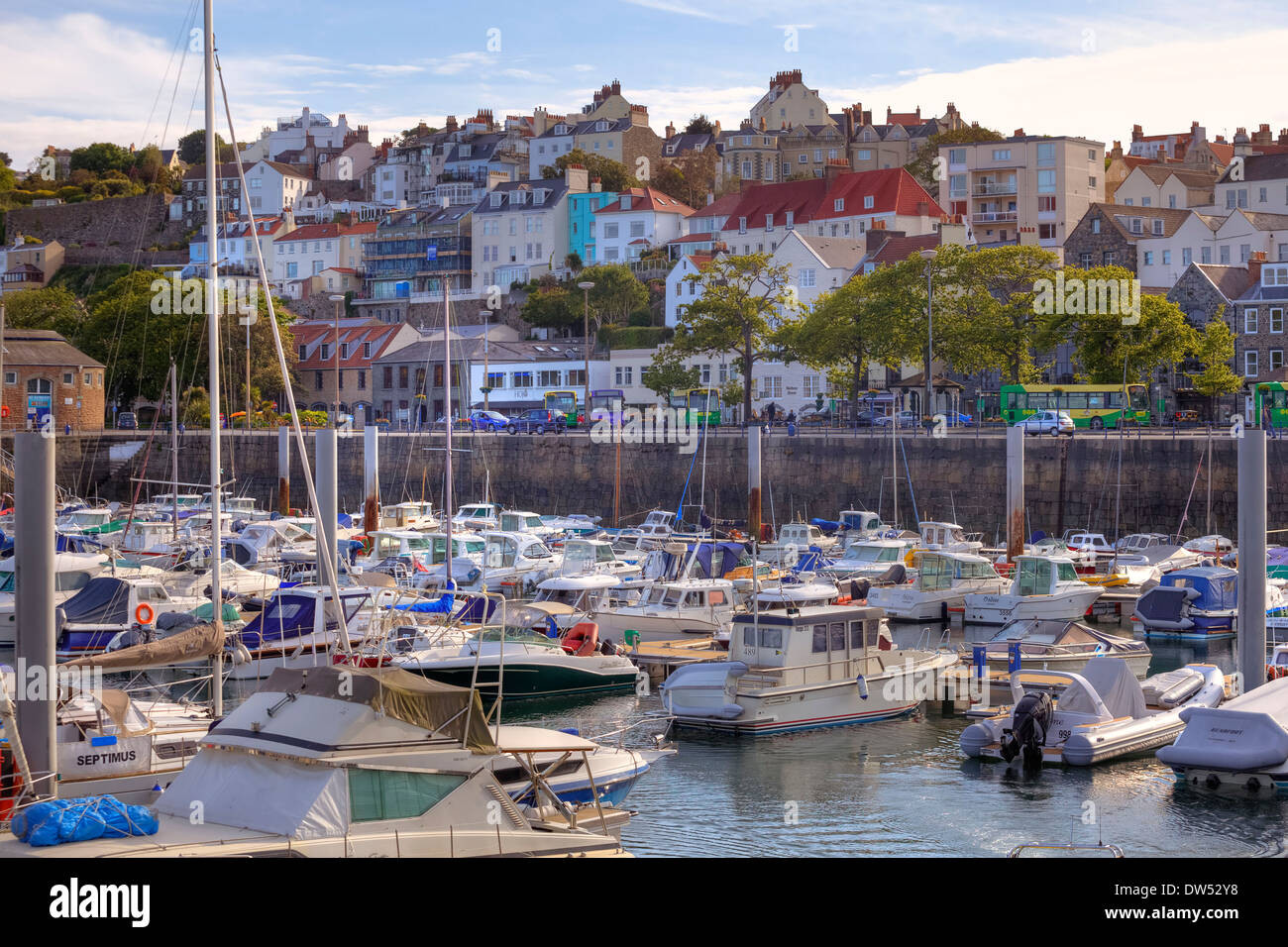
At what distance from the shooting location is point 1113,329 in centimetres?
5531

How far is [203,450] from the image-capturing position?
2457 inches

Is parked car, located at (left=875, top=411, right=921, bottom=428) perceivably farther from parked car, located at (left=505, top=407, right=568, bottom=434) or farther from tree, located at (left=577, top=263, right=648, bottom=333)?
tree, located at (left=577, top=263, right=648, bottom=333)

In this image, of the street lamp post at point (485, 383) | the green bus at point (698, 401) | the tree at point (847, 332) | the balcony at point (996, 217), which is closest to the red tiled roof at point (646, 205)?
the street lamp post at point (485, 383)

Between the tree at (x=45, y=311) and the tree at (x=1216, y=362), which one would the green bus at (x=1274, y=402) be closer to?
the tree at (x=1216, y=362)

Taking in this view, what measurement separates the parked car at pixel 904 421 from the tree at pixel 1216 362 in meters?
10.5

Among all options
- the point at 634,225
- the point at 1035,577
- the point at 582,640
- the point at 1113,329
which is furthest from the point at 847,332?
the point at 634,225

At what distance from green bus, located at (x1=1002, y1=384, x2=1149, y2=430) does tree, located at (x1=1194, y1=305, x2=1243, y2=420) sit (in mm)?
2252

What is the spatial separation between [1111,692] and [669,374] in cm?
4852

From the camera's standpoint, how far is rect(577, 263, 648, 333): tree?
88438mm

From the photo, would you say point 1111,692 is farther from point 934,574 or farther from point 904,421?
point 904,421

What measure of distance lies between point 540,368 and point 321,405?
15396 mm

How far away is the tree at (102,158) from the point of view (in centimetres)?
15225

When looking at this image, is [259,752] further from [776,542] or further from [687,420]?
[687,420]

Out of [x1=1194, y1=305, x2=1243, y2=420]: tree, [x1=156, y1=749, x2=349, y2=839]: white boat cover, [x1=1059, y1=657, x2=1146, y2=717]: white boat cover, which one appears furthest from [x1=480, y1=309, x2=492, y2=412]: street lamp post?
[x1=156, y1=749, x2=349, y2=839]: white boat cover
